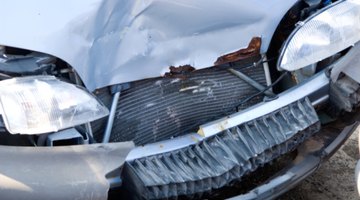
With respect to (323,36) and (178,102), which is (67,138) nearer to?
(178,102)

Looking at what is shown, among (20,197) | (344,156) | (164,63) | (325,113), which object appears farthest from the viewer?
(344,156)

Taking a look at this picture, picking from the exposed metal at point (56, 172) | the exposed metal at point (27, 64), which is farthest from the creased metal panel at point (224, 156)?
the exposed metal at point (27, 64)

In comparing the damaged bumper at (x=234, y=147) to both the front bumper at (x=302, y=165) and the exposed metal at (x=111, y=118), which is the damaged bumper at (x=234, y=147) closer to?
the front bumper at (x=302, y=165)

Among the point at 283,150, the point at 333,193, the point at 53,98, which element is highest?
the point at 53,98

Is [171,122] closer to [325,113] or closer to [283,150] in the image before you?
[283,150]

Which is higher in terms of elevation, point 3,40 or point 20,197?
point 3,40

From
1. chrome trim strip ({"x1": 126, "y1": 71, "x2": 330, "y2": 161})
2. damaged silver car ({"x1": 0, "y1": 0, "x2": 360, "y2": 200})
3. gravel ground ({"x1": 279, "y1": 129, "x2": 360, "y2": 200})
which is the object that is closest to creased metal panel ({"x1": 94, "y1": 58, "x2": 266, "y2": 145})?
damaged silver car ({"x1": 0, "y1": 0, "x2": 360, "y2": 200})

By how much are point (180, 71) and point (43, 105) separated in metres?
0.66

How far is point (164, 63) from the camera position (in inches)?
98.6

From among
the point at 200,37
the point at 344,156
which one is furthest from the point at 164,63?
the point at 344,156

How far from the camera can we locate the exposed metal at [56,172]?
6.55 feet

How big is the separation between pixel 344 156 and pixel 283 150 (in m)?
1.36

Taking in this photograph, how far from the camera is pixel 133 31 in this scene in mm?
2428

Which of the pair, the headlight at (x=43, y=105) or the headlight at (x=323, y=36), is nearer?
the headlight at (x=43, y=105)
